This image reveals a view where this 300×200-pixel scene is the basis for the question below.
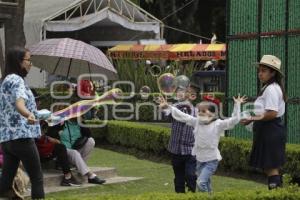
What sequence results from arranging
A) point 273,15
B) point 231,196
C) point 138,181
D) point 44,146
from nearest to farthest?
1. point 231,196
2. point 44,146
3. point 138,181
4. point 273,15

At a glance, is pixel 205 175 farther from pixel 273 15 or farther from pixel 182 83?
pixel 273 15

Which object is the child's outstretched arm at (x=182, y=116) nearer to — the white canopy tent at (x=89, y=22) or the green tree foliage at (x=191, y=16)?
the white canopy tent at (x=89, y=22)

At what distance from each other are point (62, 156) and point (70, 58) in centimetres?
206

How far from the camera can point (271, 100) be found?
7.43m

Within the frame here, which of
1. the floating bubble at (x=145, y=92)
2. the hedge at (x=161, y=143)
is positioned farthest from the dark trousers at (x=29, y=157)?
Result: the floating bubble at (x=145, y=92)

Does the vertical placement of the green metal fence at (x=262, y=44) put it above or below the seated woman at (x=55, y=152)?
above

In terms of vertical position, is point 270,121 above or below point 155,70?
below

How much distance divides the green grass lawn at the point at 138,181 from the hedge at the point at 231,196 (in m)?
1.49

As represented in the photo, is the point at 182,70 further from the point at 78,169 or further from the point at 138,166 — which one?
the point at 78,169

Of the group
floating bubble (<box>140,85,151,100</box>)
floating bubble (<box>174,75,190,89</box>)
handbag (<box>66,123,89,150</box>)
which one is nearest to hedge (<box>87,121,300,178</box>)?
floating bubble (<box>174,75,190,89</box>)

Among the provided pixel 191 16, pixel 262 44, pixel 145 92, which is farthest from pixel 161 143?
pixel 191 16

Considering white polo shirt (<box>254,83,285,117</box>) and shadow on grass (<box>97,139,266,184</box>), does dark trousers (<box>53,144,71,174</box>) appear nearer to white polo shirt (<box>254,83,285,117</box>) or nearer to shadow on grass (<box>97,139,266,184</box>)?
shadow on grass (<box>97,139,266,184</box>)

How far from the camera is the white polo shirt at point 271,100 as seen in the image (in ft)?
24.4

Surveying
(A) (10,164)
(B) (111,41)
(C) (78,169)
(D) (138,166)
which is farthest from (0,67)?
(B) (111,41)
